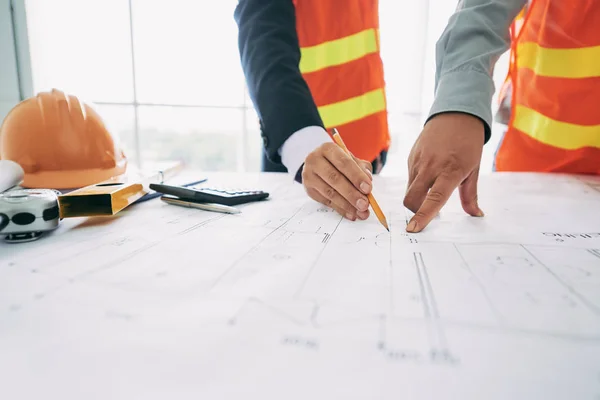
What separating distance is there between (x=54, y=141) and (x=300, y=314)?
1.94ft

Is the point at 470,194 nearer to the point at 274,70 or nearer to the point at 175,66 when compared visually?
the point at 274,70

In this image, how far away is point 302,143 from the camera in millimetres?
599

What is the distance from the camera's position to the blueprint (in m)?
0.17

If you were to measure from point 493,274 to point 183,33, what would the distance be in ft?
7.51

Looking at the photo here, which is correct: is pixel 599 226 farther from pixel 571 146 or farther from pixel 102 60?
pixel 102 60

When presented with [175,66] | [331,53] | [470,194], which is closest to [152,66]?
[175,66]

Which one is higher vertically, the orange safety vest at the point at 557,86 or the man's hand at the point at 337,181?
the orange safety vest at the point at 557,86

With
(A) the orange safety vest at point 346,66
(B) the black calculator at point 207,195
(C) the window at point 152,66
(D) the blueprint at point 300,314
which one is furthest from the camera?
(C) the window at point 152,66

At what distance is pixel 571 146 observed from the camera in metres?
0.78

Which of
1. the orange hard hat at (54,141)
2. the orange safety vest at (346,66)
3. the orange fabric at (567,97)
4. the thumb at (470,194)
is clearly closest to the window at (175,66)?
the orange safety vest at (346,66)

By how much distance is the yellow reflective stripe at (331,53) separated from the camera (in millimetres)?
877

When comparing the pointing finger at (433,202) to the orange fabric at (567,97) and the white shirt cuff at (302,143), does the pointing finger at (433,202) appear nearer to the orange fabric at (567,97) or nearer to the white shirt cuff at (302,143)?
the white shirt cuff at (302,143)

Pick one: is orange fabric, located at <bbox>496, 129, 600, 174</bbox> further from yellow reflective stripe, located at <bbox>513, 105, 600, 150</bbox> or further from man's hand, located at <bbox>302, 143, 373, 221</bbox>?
man's hand, located at <bbox>302, 143, 373, 221</bbox>

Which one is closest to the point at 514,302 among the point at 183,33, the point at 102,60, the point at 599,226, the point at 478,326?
the point at 478,326
